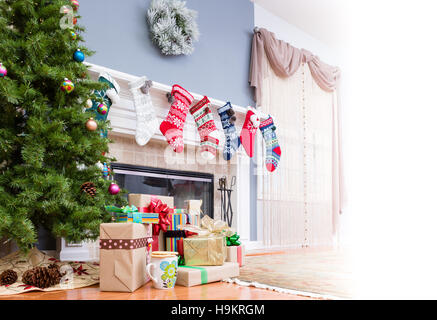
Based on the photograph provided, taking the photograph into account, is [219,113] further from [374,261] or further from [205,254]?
[374,261]

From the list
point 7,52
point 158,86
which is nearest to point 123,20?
point 158,86

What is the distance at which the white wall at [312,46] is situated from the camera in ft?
12.0

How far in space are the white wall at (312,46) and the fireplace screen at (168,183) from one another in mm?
633

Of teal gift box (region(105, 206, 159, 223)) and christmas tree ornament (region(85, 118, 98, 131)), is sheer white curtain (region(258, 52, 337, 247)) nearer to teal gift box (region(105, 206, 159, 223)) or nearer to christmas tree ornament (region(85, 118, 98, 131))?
teal gift box (region(105, 206, 159, 223))

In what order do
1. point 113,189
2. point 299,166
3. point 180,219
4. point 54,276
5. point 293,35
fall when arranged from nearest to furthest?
point 54,276 → point 113,189 → point 180,219 → point 299,166 → point 293,35

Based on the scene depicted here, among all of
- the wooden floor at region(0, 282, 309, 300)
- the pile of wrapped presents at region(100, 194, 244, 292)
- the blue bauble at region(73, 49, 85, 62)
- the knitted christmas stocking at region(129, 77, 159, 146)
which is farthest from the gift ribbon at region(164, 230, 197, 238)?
the blue bauble at region(73, 49, 85, 62)

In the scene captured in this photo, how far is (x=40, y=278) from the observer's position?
1.33m

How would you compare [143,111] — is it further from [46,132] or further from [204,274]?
[204,274]

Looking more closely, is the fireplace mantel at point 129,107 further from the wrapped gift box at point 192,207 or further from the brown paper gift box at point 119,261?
the brown paper gift box at point 119,261

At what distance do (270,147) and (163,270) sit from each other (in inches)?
67.2

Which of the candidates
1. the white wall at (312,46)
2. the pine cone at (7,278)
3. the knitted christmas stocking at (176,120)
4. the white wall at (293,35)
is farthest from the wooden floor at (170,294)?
the white wall at (293,35)

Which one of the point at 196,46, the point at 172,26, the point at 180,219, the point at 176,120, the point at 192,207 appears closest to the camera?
the point at 180,219

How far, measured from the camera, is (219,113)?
9.01ft

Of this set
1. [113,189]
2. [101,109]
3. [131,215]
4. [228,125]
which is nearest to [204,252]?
[131,215]
